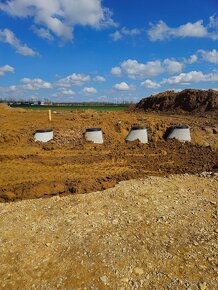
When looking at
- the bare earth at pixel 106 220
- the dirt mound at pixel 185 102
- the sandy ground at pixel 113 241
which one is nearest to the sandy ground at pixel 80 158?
the bare earth at pixel 106 220

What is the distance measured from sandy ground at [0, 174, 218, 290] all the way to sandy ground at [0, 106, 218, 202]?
2.17 feet

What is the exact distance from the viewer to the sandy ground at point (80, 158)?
8586mm

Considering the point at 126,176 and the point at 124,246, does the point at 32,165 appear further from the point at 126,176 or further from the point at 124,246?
the point at 124,246

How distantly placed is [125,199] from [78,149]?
580cm

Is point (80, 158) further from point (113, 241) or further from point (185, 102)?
point (185, 102)

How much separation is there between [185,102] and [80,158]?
817 inches

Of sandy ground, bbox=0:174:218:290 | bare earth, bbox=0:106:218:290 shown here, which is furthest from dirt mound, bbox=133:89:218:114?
sandy ground, bbox=0:174:218:290

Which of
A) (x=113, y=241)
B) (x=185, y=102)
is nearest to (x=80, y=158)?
(x=113, y=241)

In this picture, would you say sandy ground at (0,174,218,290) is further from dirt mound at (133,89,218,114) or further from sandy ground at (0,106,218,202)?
dirt mound at (133,89,218,114)

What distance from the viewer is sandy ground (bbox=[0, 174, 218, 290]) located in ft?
16.2

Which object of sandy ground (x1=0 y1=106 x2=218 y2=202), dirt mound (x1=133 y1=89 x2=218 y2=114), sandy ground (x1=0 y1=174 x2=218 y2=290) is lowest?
Result: sandy ground (x1=0 y1=174 x2=218 y2=290)

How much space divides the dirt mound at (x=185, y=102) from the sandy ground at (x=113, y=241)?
21.0 m

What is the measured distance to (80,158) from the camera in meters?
11.5

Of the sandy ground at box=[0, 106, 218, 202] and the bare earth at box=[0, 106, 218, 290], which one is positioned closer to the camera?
the bare earth at box=[0, 106, 218, 290]
